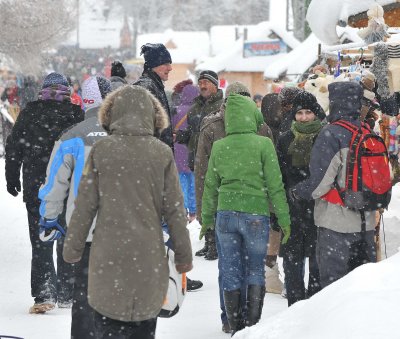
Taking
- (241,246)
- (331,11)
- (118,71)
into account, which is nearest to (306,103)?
(241,246)

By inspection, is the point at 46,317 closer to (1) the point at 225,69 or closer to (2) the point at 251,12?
(1) the point at 225,69

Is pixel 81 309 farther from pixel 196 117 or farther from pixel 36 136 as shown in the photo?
pixel 196 117

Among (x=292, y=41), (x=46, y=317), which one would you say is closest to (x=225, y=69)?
(x=292, y=41)

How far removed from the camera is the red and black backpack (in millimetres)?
6141

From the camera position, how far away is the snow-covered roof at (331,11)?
37.2ft

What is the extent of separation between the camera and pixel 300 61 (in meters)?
31.0

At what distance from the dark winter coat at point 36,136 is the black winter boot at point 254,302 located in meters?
2.22

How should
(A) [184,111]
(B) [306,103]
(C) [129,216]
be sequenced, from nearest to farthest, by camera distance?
(C) [129,216]
(B) [306,103]
(A) [184,111]

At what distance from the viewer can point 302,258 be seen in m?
7.21

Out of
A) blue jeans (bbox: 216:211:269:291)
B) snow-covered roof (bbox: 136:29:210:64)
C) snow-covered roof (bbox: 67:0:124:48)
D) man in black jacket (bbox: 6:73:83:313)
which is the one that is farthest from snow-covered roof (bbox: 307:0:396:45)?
snow-covered roof (bbox: 67:0:124:48)

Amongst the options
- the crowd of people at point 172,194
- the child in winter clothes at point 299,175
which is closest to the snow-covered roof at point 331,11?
the crowd of people at point 172,194

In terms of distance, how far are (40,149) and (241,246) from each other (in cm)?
217

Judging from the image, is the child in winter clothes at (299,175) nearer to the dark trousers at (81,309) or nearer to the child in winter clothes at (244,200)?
the child in winter clothes at (244,200)

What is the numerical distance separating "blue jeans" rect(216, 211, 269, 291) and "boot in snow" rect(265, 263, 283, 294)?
2030mm
